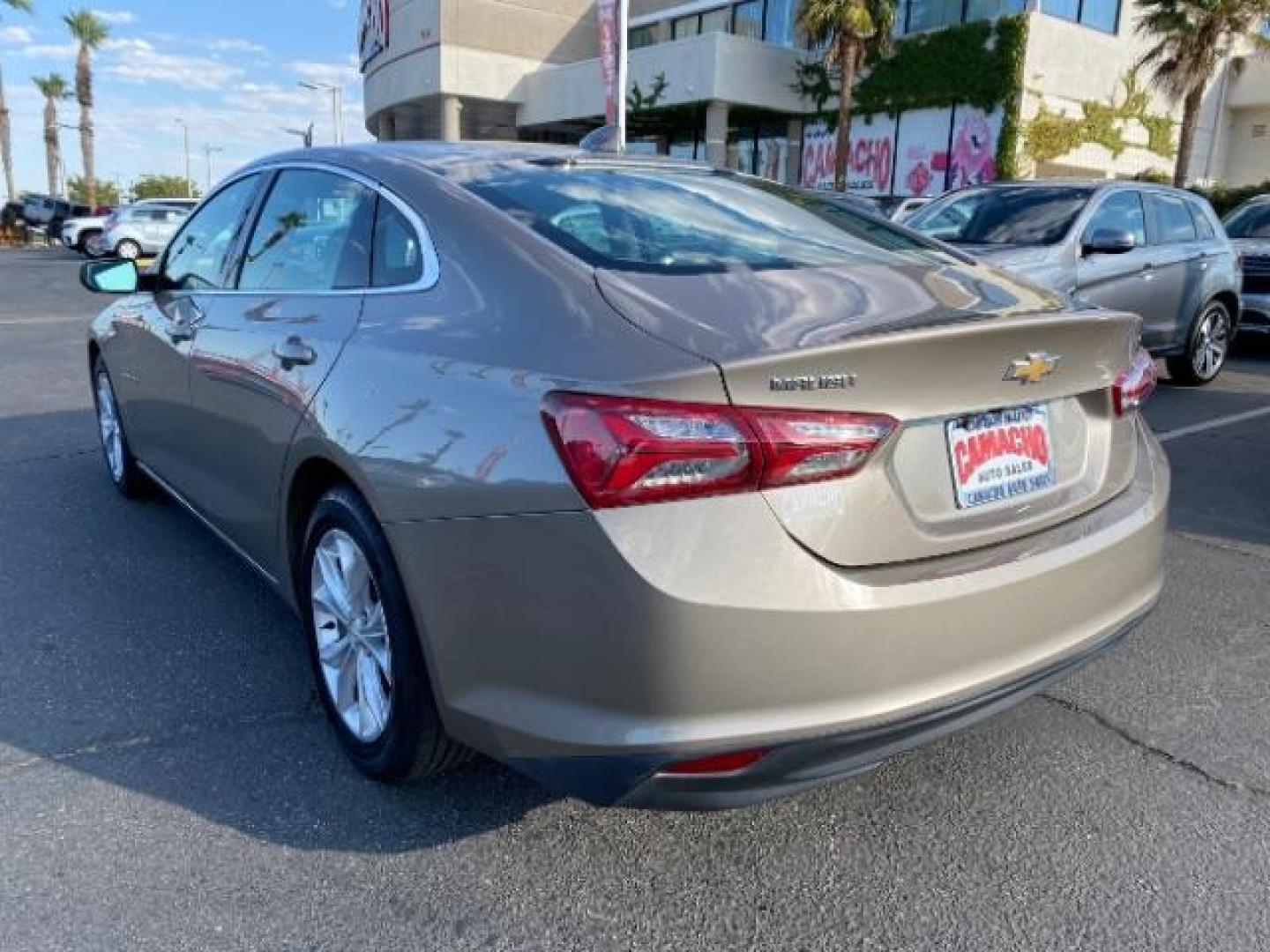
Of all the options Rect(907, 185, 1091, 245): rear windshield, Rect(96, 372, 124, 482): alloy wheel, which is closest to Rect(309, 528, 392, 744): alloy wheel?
Rect(96, 372, 124, 482): alloy wheel

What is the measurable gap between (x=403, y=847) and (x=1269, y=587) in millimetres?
3480

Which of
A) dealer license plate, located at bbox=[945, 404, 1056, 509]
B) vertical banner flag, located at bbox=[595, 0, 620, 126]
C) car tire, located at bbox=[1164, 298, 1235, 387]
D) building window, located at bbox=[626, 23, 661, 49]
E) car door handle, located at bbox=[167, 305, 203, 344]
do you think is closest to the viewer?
dealer license plate, located at bbox=[945, 404, 1056, 509]

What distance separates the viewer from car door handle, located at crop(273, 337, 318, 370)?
2684 millimetres

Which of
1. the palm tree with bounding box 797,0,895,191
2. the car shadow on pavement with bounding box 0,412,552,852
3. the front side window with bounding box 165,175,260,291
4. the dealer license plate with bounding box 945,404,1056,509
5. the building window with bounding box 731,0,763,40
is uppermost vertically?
the building window with bounding box 731,0,763,40

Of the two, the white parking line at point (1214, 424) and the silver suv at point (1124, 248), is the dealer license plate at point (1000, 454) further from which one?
the silver suv at point (1124, 248)

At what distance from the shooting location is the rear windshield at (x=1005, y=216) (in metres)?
7.61

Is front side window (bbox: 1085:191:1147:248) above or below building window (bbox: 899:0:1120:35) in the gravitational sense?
below

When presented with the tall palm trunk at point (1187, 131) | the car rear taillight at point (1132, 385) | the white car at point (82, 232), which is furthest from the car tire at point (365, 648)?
the white car at point (82, 232)

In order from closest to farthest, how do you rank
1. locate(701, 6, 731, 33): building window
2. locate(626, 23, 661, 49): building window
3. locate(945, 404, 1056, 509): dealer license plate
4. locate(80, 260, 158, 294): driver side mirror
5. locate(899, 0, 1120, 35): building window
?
locate(945, 404, 1056, 509): dealer license plate → locate(80, 260, 158, 294): driver side mirror → locate(899, 0, 1120, 35): building window → locate(701, 6, 731, 33): building window → locate(626, 23, 661, 49): building window

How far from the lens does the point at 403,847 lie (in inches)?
93.4

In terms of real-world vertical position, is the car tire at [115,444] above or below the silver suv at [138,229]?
below

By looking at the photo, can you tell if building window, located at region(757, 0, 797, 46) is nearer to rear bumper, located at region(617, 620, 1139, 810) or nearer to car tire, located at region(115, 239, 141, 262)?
car tire, located at region(115, 239, 141, 262)

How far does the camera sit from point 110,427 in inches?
201

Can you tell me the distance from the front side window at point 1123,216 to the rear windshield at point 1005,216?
0.51ft
